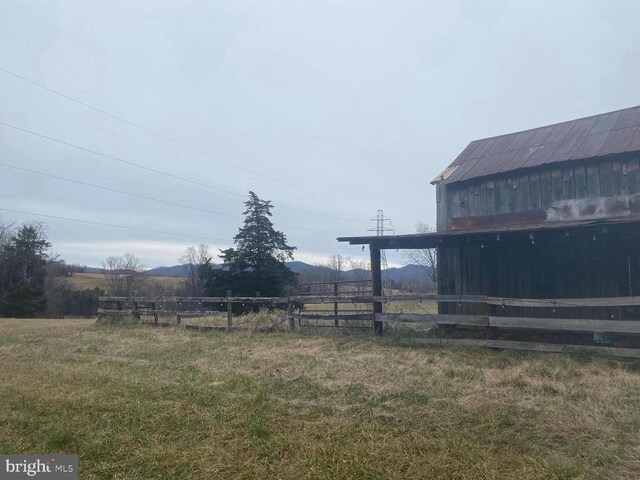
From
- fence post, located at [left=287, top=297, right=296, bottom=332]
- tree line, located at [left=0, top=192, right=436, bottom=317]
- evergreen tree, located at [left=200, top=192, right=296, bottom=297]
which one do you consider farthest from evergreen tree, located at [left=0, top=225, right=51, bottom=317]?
fence post, located at [left=287, top=297, right=296, bottom=332]

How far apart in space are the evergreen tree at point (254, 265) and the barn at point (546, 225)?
694 inches

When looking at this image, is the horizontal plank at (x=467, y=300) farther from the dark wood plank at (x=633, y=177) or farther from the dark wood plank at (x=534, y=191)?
the dark wood plank at (x=633, y=177)

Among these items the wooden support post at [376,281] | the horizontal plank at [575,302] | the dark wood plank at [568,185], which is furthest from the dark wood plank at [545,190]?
the wooden support post at [376,281]

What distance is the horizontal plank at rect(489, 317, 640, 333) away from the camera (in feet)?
28.1

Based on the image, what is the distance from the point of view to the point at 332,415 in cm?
574

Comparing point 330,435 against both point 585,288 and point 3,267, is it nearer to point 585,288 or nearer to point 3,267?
point 585,288

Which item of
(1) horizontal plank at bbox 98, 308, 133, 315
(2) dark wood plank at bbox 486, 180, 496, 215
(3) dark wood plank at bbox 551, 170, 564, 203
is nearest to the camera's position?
(3) dark wood plank at bbox 551, 170, 564, 203

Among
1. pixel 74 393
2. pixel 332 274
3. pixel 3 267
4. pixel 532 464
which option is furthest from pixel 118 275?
pixel 532 464

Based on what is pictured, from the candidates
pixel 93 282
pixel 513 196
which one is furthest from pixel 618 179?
pixel 93 282

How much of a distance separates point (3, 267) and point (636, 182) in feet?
156

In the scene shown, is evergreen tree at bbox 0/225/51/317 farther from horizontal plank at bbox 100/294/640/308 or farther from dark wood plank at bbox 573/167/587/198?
dark wood plank at bbox 573/167/587/198

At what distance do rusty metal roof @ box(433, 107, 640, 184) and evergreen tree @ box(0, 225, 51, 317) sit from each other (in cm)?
3861

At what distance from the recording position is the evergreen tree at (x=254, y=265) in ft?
103

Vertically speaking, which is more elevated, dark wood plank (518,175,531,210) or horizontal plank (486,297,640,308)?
dark wood plank (518,175,531,210)
